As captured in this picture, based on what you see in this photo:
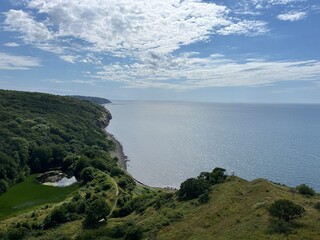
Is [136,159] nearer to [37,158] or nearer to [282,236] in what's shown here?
[37,158]

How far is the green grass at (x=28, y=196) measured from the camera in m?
89.8

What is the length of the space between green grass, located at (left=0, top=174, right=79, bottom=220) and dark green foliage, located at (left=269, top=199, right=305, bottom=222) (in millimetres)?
69175

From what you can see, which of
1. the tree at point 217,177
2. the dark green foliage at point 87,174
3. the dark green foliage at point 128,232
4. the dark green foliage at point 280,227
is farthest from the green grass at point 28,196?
the dark green foliage at point 280,227

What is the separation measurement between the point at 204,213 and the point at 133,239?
1158 centimetres

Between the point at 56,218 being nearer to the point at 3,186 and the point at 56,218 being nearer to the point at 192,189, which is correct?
the point at 192,189

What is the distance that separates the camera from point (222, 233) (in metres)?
39.1

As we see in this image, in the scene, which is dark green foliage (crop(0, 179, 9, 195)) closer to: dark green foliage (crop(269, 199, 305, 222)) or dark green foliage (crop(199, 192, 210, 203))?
dark green foliage (crop(199, 192, 210, 203))

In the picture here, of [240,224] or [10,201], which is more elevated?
→ [240,224]

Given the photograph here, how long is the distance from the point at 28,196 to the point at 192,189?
6379 cm

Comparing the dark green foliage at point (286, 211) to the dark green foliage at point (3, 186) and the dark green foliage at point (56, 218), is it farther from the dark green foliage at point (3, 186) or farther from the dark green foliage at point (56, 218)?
the dark green foliage at point (3, 186)

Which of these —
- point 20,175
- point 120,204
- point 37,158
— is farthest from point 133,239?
A: point 37,158

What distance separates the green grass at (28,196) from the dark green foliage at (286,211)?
6918cm

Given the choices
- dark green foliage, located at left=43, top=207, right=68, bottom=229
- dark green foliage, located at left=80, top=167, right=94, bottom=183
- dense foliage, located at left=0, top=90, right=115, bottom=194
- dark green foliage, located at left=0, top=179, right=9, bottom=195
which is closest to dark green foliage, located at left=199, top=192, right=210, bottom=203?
dark green foliage, located at left=43, top=207, right=68, bottom=229

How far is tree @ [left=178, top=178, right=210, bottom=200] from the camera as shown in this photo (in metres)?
57.9
